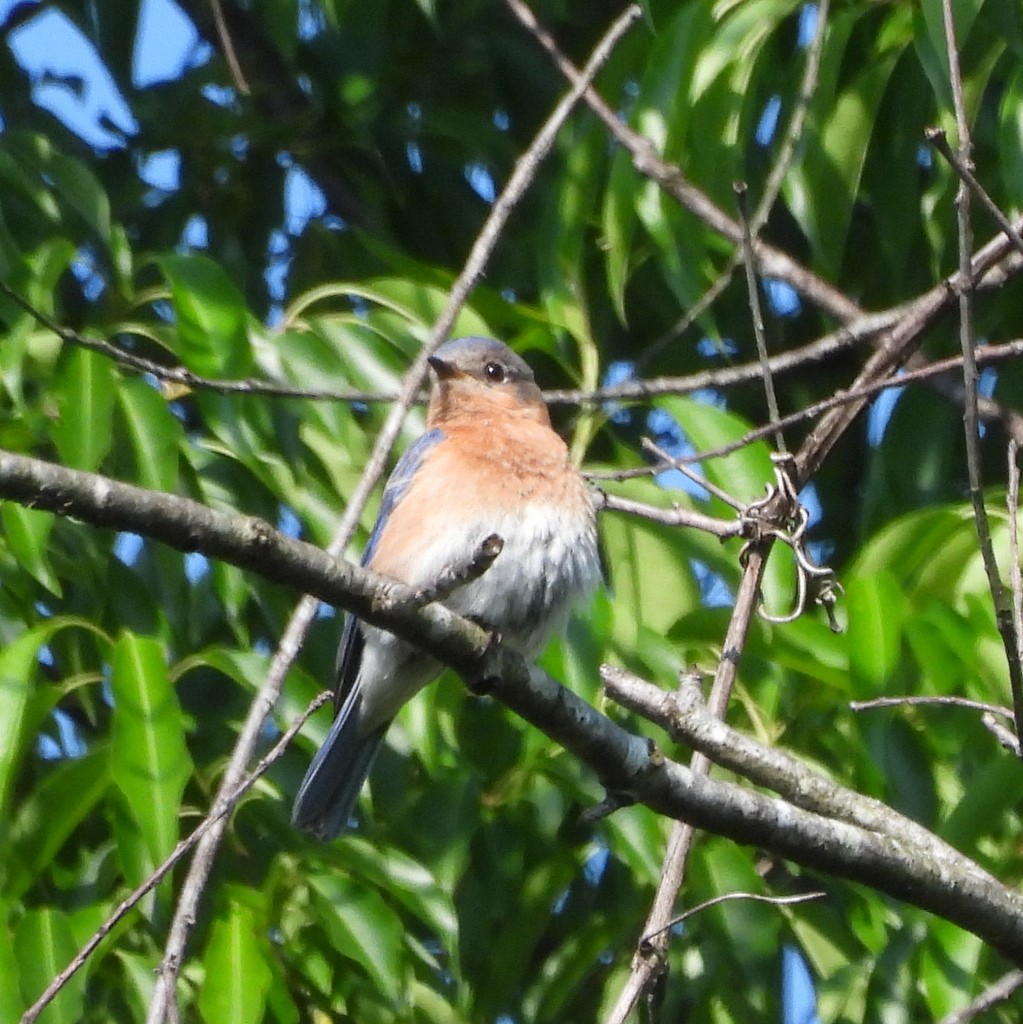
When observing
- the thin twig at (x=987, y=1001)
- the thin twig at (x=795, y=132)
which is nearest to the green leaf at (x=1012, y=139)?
the thin twig at (x=795, y=132)

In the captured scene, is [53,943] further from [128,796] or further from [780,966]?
[780,966]

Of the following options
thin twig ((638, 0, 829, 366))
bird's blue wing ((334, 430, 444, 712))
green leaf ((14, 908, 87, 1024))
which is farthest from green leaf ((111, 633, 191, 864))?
thin twig ((638, 0, 829, 366))

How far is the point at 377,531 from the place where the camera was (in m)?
4.73

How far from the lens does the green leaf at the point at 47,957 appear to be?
352cm

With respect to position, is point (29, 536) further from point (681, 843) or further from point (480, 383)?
point (480, 383)

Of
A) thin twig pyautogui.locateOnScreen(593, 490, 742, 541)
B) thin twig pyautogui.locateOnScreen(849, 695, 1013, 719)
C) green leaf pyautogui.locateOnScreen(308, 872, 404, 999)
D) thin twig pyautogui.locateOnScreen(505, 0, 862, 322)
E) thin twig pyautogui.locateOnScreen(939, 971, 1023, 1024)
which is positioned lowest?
green leaf pyautogui.locateOnScreen(308, 872, 404, 999)

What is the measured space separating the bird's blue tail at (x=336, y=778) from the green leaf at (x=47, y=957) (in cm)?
61

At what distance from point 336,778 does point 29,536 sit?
948 millimetres

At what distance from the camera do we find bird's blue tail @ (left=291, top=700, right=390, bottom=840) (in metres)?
4.07

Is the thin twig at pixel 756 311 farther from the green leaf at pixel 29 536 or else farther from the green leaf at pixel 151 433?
the green leaf at pixel 29 536

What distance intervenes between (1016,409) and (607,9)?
71.9 inches

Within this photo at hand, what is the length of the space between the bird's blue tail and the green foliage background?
67mm

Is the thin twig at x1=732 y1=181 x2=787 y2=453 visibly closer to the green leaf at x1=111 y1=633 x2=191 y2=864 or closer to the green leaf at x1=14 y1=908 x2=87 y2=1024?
the green leaf at x1=111 y1=633 x2=191 y2=864

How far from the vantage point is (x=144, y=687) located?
3.66 metres
